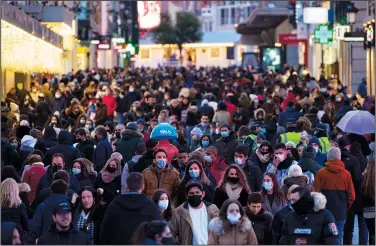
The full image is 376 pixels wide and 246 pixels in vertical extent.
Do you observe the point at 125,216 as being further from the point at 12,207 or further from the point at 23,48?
the point at 23,48

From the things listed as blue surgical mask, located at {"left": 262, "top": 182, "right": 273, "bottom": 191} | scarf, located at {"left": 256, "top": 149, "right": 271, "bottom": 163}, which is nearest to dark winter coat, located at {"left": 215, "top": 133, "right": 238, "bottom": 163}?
scarf, located at {"left": 256, "top": 149, "right": 271, "bottom": 163}

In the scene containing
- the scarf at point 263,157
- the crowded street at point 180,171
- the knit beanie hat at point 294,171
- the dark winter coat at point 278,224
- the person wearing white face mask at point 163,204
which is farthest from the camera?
the scarf at point 263,157

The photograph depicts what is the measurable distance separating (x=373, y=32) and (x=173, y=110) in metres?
10.7

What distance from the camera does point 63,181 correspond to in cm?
1210

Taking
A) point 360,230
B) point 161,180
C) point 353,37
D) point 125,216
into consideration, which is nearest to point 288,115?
point 360,230

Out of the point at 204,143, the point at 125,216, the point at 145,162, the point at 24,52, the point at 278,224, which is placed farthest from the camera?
the point at 24,52

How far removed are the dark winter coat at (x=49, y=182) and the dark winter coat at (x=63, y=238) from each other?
3552 millimetres

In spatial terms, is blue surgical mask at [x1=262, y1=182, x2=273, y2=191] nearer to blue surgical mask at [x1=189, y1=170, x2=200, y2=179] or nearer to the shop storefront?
blue surgical mask at [x1=189, y1=170, x2=200, y2=179]

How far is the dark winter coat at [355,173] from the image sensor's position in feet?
48.4

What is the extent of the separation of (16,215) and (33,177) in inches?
114

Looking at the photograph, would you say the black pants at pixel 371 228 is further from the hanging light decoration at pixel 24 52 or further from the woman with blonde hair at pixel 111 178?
the hanging light decoration at pixel 24 52

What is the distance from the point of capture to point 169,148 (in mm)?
16438

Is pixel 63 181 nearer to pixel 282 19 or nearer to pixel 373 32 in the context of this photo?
pixel 373 32

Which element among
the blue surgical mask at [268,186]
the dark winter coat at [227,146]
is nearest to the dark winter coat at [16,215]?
the blue surgical mask at [268,186]
